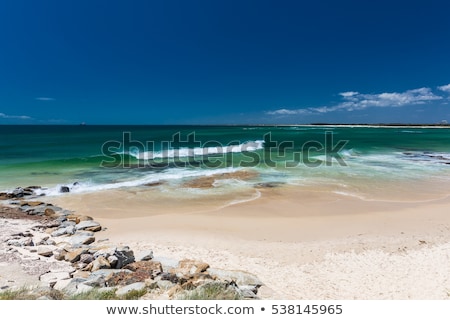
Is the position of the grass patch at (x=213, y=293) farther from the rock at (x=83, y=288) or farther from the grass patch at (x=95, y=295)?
the rock at (x=83, y=288)

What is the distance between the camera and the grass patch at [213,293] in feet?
14.8

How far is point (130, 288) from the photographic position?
492cm

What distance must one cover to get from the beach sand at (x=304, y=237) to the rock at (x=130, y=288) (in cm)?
212

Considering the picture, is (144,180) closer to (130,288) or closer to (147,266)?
(147,266)

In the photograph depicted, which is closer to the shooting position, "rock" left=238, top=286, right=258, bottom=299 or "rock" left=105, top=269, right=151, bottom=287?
"rock" left=238, top=286, right=258, bottom=299

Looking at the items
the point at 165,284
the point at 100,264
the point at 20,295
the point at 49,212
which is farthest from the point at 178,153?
the point at 20,295

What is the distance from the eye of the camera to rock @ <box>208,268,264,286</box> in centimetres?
564

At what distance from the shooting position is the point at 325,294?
557 centimetres

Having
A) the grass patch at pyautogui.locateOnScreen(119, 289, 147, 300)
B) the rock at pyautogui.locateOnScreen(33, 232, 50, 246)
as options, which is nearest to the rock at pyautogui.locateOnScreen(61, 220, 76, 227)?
the rock at pyautogui.locateOnScreen(33, 232, 50, 246)

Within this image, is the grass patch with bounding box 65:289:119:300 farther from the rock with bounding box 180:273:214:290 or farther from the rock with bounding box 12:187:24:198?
the rock with bounding box 12:187:24:198

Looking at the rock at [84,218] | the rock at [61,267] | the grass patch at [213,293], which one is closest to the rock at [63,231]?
the rock at [84,218]

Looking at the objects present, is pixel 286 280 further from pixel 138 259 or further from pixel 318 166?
pixel 318 166

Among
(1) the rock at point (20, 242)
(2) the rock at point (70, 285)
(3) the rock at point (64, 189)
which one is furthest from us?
(3) the rock at point (64, 189)

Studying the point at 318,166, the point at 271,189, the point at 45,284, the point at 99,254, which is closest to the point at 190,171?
the point at 271,189
